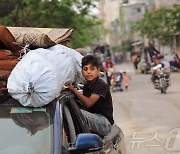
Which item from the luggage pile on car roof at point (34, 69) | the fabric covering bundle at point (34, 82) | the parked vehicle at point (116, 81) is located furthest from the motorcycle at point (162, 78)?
the fabric covering bundle at point (34, 82)

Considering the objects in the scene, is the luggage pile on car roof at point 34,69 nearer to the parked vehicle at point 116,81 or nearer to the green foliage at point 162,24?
the parked vehicle at point 116,81

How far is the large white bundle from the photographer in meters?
3.97

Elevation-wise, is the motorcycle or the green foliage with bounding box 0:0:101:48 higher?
the green foliage with bounding box 0:0:101:48

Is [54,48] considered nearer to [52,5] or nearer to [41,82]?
[41,82]

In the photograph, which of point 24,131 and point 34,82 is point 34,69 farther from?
point 24,131

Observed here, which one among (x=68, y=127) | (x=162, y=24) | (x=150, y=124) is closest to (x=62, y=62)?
(x=68, y=127)

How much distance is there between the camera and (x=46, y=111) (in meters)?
4.10

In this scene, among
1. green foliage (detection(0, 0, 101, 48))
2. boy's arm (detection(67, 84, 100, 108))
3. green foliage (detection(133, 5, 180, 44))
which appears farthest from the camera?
green foliage (detection(133, 5, 180, 44))

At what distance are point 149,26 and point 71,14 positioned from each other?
86.2 ft

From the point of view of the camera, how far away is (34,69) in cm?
402

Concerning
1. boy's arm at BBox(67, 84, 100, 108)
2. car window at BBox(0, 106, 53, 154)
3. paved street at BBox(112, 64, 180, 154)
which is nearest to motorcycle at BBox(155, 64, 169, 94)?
paved street at BBox(112, 64, 180, 154)

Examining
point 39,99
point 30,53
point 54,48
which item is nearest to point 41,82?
point 39,99

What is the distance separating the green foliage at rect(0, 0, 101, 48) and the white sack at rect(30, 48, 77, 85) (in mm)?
22314

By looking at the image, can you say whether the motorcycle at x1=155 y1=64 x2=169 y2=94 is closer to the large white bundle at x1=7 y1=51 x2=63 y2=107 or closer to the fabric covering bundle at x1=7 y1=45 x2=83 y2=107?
the fabric covering bundle at x1=7 y1=45 x2=83 y2=107
